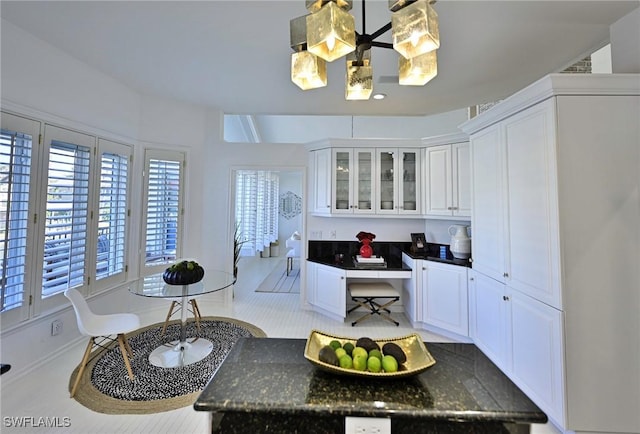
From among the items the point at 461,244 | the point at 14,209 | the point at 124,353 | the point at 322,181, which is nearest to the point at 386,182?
the point at 322,181

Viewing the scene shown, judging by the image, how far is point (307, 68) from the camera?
1.23m

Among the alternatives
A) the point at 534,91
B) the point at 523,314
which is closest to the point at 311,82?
the point at 534,91

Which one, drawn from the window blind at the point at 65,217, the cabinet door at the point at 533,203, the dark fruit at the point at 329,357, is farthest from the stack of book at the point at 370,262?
the window blind at the point at 65,217

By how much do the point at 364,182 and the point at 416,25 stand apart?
282 cm

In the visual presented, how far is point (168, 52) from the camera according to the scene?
8.30ft

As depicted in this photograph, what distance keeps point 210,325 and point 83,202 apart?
6.56 feet

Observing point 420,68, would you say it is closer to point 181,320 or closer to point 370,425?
point 370,425

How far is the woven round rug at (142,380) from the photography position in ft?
6.61

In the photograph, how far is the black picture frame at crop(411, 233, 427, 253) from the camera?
3773mm

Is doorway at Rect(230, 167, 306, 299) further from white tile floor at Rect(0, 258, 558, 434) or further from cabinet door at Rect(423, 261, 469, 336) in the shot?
cabinet door at Rect(423, 261, 469, 336)

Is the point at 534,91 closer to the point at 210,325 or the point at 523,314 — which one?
the point at 523,314

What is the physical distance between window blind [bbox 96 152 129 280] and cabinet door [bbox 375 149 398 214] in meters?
3.37

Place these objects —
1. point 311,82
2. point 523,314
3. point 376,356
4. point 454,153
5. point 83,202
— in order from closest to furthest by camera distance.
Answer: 1. point 376,356
2. point 311,82
3. point 523,314
4. point 83,202
5. point 454,153

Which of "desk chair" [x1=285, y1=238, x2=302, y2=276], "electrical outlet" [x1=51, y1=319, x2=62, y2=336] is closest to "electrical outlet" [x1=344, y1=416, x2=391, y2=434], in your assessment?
"electrical outlet" [x1=51, y1=319, x2=62, y2=336]
